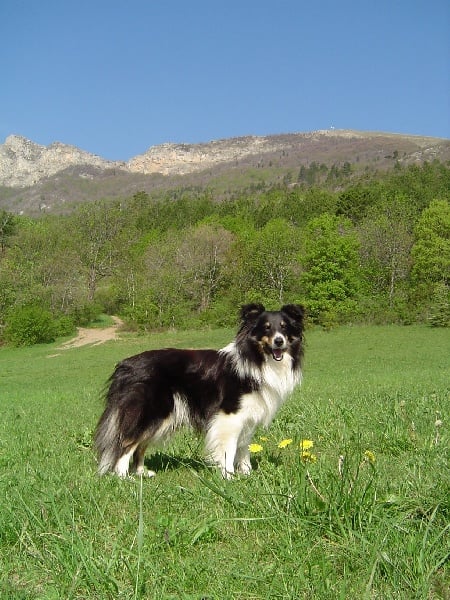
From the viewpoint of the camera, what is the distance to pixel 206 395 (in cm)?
684

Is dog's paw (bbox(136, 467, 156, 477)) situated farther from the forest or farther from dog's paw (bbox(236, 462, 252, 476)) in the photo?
the forest

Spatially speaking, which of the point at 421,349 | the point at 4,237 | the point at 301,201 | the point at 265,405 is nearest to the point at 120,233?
the point at 4,237

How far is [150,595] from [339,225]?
7228 cm

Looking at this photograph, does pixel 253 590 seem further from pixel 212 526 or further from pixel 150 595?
pixel 212 526

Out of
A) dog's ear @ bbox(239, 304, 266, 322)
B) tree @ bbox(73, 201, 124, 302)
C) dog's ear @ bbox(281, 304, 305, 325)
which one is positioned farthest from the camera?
tree @ bbox(73, 201, 124, 302)

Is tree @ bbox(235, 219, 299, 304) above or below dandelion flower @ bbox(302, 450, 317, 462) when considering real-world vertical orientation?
below

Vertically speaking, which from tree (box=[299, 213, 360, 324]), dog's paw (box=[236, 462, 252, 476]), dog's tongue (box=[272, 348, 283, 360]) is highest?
dog's tongue (box=[272, 348, 283, 360])

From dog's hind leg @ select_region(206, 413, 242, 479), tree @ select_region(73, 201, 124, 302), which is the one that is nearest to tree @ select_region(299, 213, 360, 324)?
tree @ select_region(73, 201, 124, 302)

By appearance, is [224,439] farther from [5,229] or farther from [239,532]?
[5,229]

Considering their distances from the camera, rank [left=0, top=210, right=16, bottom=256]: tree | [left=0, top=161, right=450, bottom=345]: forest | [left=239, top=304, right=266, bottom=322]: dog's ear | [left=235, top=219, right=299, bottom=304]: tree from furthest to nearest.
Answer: [left=0, top=210, right=16, bottom=256]: tree, [left=235, top=219, right=299, bottom=304]: tree, [left=0, top=161, right=450, bottom=345]: forest, [left=239, top=304, right=266, bottom=322]: dog's ear

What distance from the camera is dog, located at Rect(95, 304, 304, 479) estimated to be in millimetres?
6602

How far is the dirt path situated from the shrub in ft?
9.29

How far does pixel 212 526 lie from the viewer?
12.6 ft

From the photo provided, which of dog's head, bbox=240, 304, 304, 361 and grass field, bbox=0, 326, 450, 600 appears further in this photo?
dog's head, bbox=240, 304, 304, 361
